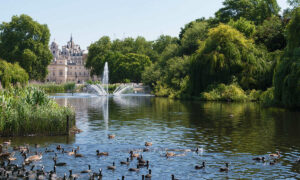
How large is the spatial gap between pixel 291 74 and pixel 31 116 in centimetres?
2431

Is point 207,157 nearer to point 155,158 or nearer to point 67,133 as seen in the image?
point 155,158

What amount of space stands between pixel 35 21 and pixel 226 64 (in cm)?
5823

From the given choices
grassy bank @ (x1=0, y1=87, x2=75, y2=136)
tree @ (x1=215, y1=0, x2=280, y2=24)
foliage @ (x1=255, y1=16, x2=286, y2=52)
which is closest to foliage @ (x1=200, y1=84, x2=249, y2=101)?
foliage @ (x1=255, y1=16, x2=286, y2=52)

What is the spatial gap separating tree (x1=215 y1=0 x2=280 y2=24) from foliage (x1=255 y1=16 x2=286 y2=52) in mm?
18055

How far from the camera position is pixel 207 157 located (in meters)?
18.2

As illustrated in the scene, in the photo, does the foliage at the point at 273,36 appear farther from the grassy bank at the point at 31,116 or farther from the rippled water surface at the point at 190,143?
the grassy bank at the point at 31,116

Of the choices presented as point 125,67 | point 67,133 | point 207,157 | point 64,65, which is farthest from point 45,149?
point 64,65

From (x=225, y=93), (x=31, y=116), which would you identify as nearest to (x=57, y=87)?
(x=225, y=93)

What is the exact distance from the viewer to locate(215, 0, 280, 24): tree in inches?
3211

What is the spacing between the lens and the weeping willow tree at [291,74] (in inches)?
1439

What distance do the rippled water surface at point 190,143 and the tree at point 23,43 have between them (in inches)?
2547

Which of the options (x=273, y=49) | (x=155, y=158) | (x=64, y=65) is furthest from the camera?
(x=64, y=65)

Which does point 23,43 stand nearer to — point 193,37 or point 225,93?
point 193,37

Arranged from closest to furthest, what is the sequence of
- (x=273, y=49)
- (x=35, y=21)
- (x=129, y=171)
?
(x=129, y=171)
(x=273, y=49)
(x=35, y=21)
